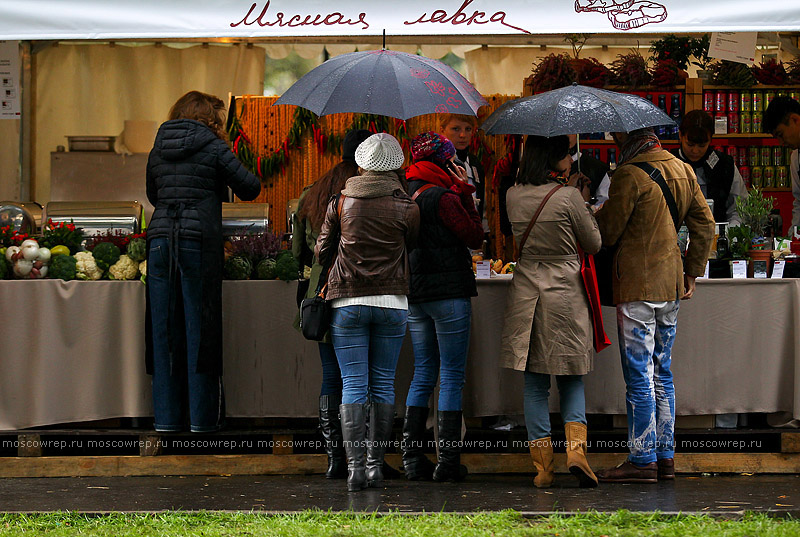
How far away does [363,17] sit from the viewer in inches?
210

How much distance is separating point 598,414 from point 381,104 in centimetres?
221

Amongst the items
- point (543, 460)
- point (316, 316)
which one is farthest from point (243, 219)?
point (543, 460)

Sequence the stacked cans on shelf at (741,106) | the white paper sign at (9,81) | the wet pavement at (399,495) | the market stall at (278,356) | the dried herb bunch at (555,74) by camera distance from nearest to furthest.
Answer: the wet pavement at (399,495) < the market stall at (278,356) < the dried herb bunch at (555,74) < the stacked cans on shelf at (741,106) < the white paper sign at (9,81)

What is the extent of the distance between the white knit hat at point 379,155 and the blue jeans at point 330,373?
3.31ft

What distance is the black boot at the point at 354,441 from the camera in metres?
4.80

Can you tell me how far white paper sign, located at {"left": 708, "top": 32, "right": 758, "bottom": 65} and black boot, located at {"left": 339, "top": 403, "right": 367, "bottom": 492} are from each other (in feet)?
12.2

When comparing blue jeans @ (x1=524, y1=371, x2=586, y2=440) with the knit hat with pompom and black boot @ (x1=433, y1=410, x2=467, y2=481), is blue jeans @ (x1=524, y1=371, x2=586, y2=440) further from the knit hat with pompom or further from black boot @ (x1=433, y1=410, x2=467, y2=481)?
the knit hat with pompom

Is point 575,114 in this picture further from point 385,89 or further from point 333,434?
point 333,434

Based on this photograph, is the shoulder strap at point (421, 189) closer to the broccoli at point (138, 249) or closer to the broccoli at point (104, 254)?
the broccoli at point (138, 249)

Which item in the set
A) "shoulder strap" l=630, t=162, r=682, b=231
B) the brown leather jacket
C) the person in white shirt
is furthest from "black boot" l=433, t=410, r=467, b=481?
the person in white shirt

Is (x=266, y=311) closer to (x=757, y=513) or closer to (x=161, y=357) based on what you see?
(x=161, y=357)

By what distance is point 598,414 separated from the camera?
5695 millimetres

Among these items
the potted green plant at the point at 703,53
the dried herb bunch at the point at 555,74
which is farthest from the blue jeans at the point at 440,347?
the potted green plant at the point at 703,53

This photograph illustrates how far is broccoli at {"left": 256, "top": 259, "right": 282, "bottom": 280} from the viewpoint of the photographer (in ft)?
18.3
